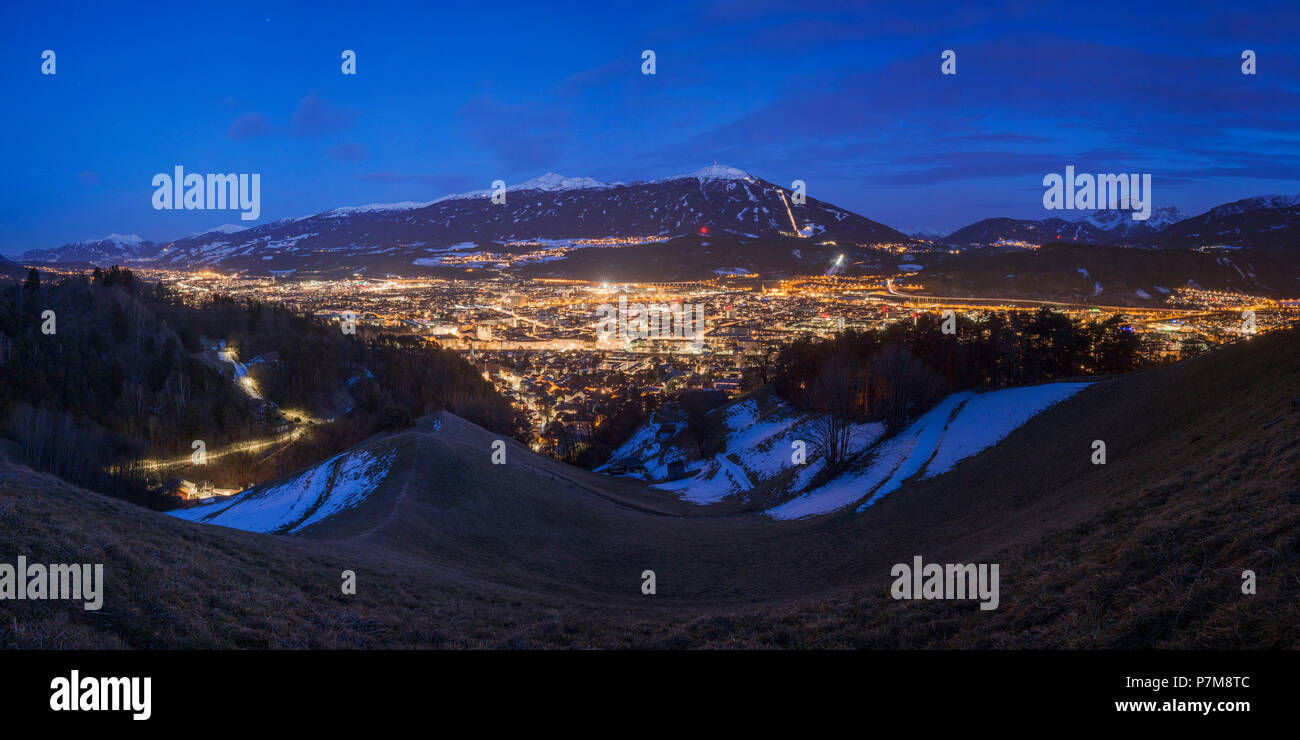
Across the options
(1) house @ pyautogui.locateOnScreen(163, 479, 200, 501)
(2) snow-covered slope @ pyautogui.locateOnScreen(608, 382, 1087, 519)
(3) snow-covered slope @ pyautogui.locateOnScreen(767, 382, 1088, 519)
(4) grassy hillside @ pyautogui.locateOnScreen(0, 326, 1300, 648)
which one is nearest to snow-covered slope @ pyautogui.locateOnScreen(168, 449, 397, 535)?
(4) grassy hillside @ pyautogui.locateOnScreen(0, 326, 1300, 648)

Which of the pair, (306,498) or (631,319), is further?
(631,319)

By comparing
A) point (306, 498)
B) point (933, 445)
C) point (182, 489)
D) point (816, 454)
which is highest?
point (933, 445)

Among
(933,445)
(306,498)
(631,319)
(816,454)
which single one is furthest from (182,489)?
(631,319)

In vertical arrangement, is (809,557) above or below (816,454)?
below

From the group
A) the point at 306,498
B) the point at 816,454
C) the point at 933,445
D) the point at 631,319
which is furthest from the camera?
the point at 631,319

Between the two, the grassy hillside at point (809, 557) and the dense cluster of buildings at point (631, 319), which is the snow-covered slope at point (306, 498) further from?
the dense cluster of buildings at point (631, 319)

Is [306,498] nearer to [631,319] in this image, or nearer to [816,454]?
[816,454]
